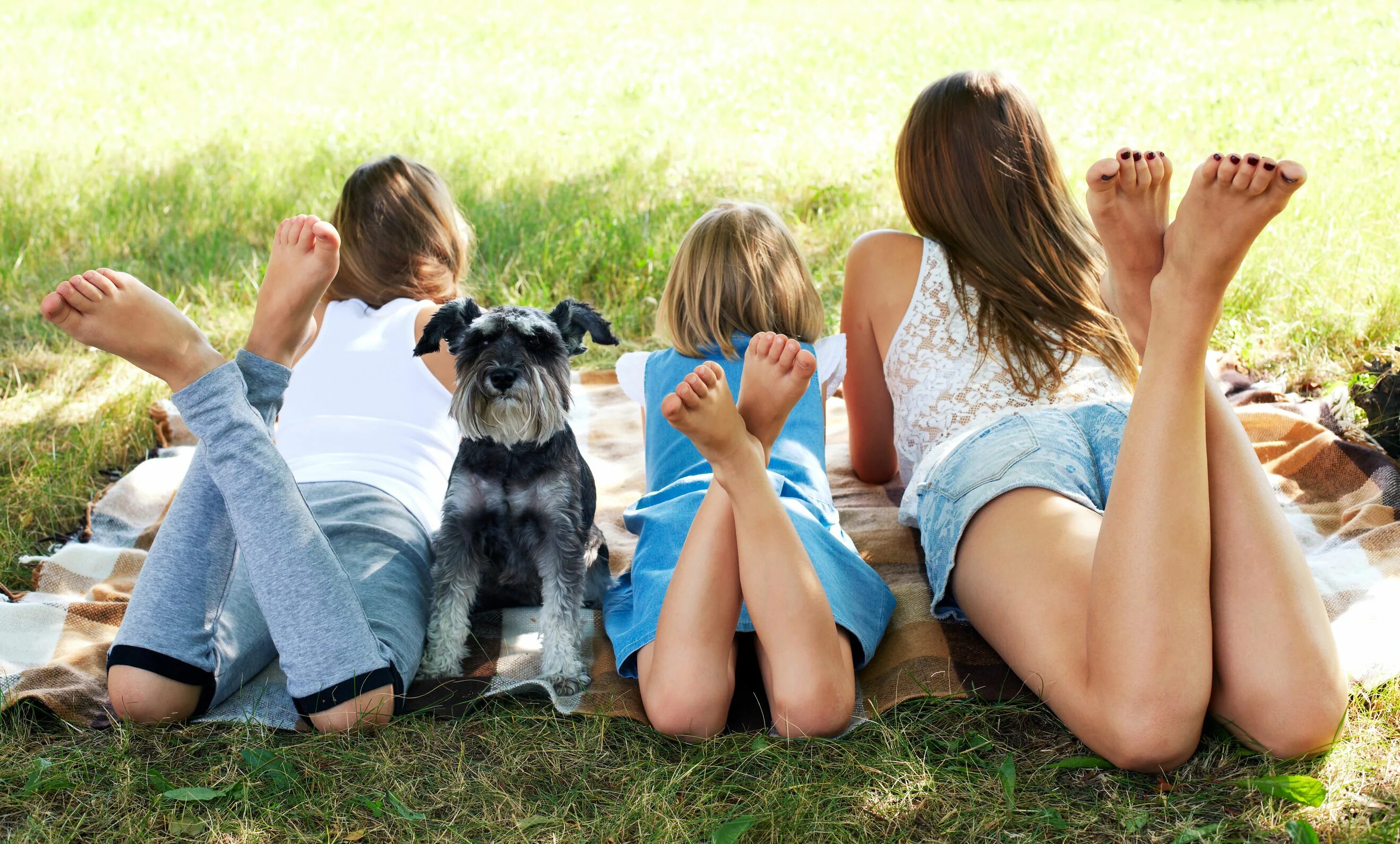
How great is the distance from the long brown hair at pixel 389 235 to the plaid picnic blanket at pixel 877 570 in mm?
1249

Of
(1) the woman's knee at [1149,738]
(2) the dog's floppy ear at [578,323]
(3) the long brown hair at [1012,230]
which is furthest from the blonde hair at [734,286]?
(1) the woman's knee at [1149,738]

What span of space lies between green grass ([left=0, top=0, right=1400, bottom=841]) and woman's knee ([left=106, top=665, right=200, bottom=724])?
83 millimetres

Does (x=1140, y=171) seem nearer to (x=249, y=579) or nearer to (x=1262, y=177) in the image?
(x=1262, y=177)

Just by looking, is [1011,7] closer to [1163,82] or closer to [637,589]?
[1163,82]

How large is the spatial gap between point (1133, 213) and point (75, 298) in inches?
108

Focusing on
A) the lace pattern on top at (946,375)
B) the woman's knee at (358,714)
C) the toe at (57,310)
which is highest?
the toe at (57,310)

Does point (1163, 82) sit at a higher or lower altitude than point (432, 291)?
higher

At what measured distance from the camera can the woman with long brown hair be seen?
240 cm

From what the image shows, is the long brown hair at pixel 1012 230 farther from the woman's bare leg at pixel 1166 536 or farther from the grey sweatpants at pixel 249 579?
the grey sweatpants at pixel 249 579

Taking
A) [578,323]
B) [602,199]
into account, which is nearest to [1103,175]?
[578,323]

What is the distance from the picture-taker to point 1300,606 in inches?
95.3

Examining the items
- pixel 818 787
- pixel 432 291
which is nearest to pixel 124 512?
pixel 432 291

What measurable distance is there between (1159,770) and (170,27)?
16.2 m

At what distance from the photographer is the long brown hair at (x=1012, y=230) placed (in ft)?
11.1
